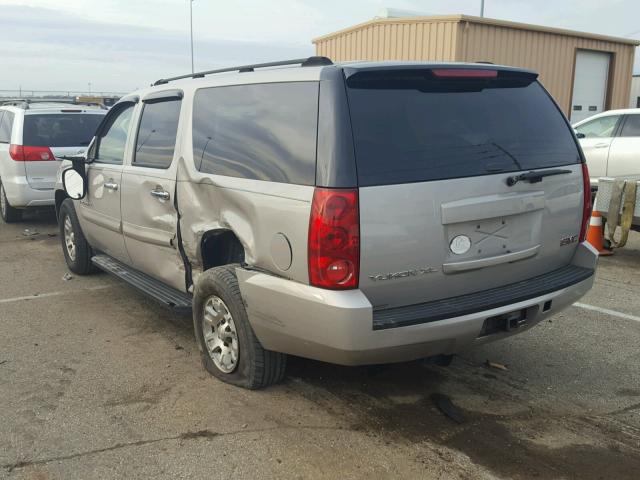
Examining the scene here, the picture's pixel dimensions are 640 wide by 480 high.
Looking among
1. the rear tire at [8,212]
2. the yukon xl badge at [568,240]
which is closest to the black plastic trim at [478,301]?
the yukon xl badge at [568,240]

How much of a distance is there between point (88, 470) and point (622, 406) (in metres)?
2.93

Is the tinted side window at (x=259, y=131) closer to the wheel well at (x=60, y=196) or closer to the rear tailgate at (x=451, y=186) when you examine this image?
the rear tailgate at (x=451, y=186)

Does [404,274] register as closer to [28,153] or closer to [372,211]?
[372,211]

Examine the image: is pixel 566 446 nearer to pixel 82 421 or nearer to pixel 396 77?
pixel 396 77

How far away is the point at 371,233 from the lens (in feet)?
9.86

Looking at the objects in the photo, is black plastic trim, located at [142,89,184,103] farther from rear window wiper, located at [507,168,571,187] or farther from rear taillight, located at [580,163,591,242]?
rear taillight, located at [580,163,591,242]

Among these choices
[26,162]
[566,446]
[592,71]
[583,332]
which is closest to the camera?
[566,446]

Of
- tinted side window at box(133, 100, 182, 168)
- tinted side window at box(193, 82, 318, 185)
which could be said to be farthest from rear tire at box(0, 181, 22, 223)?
tinted side window at box(193, 82, 318, 185)

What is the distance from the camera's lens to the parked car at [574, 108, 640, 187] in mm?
9594

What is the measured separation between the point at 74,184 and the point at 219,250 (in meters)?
2.48

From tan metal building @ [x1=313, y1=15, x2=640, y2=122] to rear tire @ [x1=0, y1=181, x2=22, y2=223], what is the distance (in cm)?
955

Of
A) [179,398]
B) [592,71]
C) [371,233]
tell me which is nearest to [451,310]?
[371,233]

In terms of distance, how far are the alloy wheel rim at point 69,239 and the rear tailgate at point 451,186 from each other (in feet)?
14.3

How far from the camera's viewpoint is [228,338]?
3.87 metres
